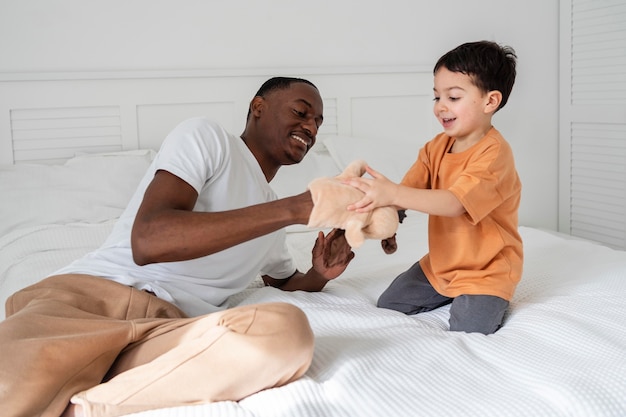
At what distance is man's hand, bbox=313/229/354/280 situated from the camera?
172 centimetres

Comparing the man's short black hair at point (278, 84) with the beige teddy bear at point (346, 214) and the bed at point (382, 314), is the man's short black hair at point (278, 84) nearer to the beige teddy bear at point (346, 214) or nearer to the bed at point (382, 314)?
the beige teddy bear at point (346, 214)

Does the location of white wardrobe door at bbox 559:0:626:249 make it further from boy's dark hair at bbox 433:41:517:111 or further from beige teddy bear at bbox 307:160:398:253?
beige teddy bear at bbox 307:160:398:253

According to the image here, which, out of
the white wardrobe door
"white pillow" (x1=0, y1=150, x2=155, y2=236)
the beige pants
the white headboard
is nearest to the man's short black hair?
the beige pants

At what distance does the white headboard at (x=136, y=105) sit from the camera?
8.99ft

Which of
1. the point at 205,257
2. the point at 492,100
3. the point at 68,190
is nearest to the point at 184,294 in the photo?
the point at 205,257

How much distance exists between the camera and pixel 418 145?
11.0 ft

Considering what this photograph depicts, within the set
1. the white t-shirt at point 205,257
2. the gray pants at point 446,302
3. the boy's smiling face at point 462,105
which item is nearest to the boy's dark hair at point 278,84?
the white t-shirt at point 205,257

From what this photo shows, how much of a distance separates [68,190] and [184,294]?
45.1 inches

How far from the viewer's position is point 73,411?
3.60 ft

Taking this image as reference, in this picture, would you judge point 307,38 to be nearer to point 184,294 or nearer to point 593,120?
point 593,120

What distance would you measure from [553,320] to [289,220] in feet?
2.03

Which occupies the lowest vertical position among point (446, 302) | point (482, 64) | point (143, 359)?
point (446, 302)

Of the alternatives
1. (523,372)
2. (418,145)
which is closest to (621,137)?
(418,145)

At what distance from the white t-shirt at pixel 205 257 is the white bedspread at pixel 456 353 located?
123 mm
